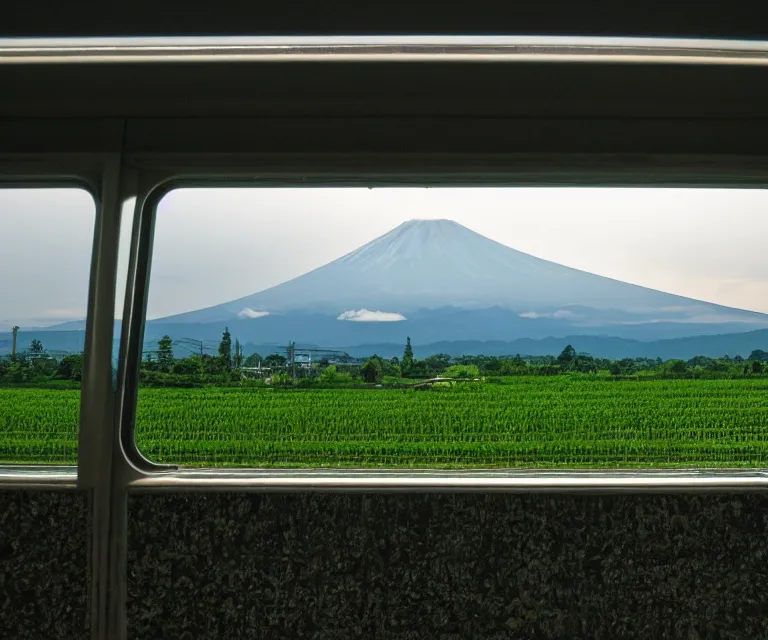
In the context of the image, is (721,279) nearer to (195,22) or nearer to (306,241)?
(306,241)

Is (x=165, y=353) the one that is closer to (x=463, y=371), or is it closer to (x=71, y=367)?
(x=71, y=367)

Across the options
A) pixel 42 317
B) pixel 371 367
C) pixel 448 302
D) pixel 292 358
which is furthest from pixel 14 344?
pixel 448 302

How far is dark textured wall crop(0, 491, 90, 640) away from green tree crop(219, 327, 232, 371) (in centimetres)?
60

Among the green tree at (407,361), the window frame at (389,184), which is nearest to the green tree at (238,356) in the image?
the window frame at (389,184)

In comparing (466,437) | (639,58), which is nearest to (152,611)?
(466,437)

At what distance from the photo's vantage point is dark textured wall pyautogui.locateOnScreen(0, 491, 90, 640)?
1900 mm

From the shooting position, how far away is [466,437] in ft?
6.70

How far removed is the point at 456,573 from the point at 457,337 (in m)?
0.76

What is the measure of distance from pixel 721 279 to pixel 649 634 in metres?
1.22

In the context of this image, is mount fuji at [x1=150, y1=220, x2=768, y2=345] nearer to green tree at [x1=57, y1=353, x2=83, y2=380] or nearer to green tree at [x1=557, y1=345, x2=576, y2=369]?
green tree at [x1=557, y1=345, x2=576, y2=369]

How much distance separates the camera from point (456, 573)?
188 centimetres

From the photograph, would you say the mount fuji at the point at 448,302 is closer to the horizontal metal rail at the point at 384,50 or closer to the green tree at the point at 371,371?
the green tree at the point at 371,371

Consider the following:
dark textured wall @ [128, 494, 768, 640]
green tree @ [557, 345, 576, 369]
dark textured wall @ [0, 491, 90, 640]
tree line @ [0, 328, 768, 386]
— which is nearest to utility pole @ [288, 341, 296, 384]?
tree line @ [0, 328, 768, 386]

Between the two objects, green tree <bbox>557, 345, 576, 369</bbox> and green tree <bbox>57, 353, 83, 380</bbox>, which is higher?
green tree <bbox>557, 345, 576, 369</bbox>
